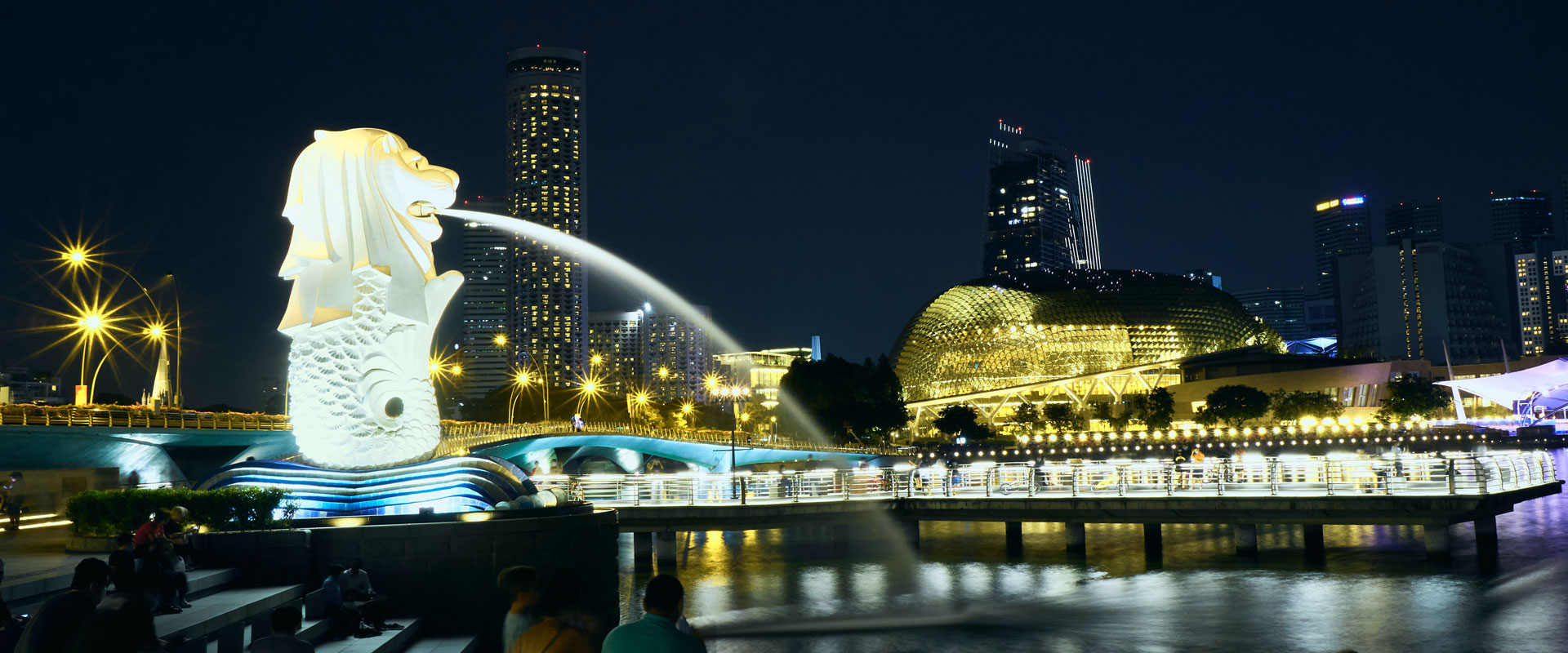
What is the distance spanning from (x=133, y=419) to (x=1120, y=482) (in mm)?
35559

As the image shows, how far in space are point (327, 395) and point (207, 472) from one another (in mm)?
39436

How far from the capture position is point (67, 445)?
44562 millimetres

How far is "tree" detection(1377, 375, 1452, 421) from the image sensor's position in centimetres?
8062

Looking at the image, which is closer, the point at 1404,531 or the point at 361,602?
the point at 361,602

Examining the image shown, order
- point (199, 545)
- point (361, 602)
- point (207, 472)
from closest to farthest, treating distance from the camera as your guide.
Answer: point (361, 602) < point (199, 545) < point (207, 472)

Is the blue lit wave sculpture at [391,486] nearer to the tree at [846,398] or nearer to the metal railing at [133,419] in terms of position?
the metal railing at [133,419]

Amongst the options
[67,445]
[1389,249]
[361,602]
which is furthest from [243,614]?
[1389,249]

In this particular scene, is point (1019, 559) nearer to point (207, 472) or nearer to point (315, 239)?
point (315, 239)

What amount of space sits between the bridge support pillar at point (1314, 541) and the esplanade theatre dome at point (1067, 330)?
251 feet

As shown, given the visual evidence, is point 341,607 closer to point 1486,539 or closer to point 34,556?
point 34,556

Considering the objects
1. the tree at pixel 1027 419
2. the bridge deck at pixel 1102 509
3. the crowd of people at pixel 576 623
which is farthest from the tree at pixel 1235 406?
the crowd of people at pixel 576 623

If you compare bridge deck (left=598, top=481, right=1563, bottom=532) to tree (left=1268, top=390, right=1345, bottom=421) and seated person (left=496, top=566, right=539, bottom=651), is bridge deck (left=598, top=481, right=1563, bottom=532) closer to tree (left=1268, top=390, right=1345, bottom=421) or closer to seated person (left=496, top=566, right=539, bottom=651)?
seated person (left=496, top=566, right=539, bottom=651)

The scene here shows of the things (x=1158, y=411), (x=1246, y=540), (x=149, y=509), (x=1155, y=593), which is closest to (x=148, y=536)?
(x=149, y=509)

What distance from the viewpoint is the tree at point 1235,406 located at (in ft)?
270
